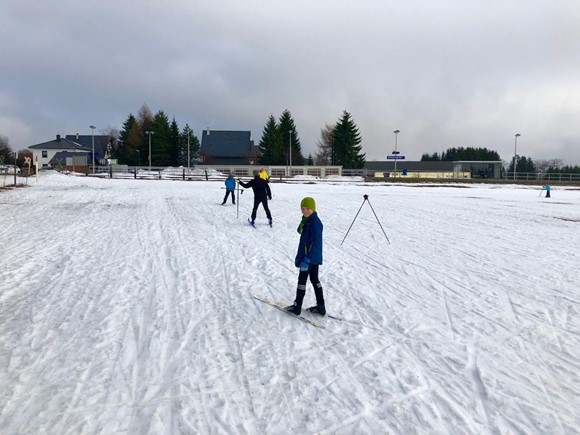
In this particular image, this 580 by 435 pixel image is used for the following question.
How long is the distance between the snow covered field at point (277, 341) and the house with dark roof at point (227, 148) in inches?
2642

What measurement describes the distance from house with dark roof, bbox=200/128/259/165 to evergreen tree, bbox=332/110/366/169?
1521 cm

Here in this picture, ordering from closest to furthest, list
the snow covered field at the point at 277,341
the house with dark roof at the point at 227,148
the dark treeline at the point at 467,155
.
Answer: the snow covered field at the point at 277,341, the house with dark roof at the point at 227,148, the dark treeline at the point at 467,155

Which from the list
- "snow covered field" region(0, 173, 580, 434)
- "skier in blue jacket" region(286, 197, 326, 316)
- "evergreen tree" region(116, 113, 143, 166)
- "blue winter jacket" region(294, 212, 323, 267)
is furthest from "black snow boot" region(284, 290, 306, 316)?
"evergreen tree" region(116, 113, 143, 166)

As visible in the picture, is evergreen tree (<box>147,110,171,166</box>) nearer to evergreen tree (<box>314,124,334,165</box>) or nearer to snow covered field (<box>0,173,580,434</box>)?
evergreen tree (<box>314,124,334,165</box>)

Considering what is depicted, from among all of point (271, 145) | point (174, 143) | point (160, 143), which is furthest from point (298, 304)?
point (174, 143)

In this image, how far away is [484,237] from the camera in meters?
12.2

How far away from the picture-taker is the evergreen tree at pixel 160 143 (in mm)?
72625

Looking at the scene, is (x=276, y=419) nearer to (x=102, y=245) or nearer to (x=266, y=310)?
(x=266, y=310)

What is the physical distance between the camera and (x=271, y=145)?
70.5 m

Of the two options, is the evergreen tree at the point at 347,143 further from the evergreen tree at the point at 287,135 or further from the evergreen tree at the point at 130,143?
the evergreen tree at the point at 130,143

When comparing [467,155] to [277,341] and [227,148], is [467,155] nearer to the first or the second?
[227,148]

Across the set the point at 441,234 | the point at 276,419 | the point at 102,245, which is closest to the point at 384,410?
the point at 276,419

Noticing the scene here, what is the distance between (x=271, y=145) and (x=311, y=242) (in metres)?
66.4

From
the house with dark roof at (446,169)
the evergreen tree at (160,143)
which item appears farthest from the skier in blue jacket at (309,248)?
the evergreen tree at (160,143)
